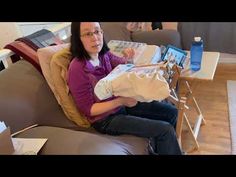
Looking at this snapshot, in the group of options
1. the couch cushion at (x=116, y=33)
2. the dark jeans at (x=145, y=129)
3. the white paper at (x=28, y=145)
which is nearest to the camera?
the white paper at (x=28, y=145)

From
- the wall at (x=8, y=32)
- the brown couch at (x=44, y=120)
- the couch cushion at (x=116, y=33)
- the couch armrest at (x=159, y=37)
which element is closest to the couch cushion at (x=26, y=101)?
the brown couch at (x=44, y=120)

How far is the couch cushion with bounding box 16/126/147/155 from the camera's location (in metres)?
1.24

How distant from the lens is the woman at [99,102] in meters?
1.35

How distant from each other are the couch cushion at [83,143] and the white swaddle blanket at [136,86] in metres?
0.22

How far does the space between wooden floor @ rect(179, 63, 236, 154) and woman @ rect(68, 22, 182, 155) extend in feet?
1.75

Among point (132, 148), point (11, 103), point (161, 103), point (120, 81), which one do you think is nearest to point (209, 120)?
point (161, 103)

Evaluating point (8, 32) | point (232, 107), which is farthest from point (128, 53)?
point (232, 107)

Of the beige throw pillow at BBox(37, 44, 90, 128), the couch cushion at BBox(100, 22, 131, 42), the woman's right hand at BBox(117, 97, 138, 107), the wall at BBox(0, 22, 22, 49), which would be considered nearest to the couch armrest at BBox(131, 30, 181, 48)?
the couch cushion at BBox(100, 22, 131, 42)

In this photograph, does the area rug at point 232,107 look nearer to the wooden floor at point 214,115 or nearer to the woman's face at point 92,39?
the wooden floor at point 214,115

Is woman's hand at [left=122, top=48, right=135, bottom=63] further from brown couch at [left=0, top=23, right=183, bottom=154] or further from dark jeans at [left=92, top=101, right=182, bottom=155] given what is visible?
brown couch at [left=0, top=23, right=183, bottom=154]

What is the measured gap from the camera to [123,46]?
2010mm

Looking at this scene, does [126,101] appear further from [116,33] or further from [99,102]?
[116,33]

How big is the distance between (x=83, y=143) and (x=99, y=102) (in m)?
0.23
